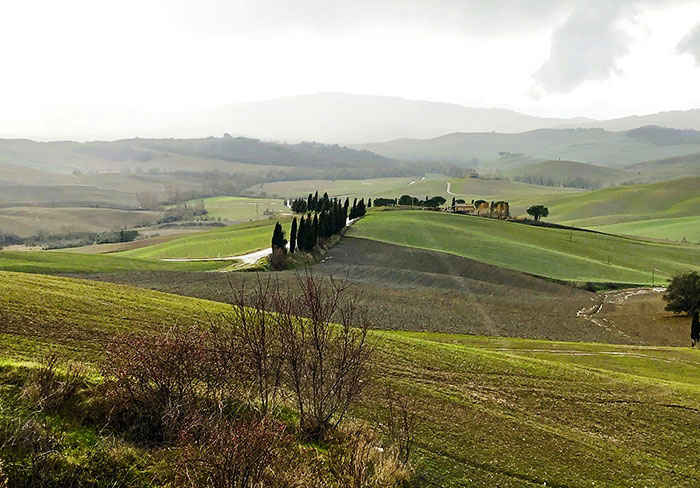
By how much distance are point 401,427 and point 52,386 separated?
939 centimetres

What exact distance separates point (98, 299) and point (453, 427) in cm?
1787

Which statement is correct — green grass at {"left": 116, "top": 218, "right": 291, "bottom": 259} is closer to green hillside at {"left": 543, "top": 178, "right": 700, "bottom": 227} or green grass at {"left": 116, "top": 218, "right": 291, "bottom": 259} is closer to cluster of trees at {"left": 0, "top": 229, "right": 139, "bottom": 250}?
cluster of trees at {"left": 0, "top": 229, "right": 139, "bottom": 250}

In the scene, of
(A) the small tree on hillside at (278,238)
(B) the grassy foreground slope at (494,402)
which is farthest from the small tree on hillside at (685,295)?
(A) the small tree on hillside at (278,238)

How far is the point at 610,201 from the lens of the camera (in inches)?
6811

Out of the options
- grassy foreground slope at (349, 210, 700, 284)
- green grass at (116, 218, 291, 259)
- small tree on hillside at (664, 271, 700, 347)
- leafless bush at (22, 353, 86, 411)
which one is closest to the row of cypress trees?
grassy foreground slope at (349, 210, 700, 284)

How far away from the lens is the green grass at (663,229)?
11331 centimetres

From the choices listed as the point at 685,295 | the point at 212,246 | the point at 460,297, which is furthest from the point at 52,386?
the point at 212,246

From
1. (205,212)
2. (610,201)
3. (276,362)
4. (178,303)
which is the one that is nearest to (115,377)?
(276,362)

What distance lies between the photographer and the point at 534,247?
8019 centimetres

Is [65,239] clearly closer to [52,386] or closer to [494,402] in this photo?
[52,386]

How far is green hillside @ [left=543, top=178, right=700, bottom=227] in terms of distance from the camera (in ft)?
501

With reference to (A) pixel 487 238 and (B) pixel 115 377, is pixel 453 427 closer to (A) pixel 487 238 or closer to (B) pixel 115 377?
(B) pixel 115 377

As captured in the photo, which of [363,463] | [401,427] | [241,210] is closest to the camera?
[363,463]

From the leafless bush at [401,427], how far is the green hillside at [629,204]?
14051 centimetres
